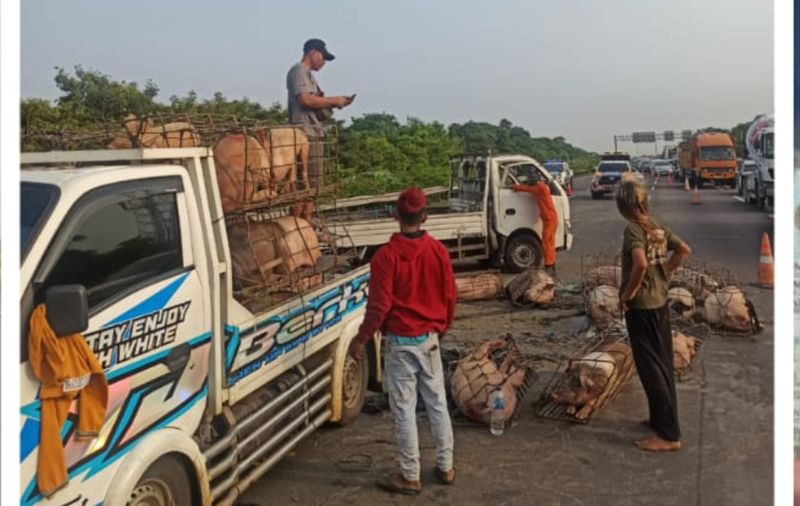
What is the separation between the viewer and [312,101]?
5.01 meters

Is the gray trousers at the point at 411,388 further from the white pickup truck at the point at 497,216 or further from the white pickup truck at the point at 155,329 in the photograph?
the white pickup truck at the point at 497,216

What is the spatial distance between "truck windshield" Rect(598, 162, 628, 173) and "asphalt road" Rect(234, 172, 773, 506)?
63.5 ft

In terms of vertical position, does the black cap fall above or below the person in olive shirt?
above

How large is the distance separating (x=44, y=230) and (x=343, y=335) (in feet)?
6.64

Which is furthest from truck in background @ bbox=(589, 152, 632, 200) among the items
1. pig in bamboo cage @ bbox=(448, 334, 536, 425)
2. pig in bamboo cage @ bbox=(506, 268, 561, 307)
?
pig in bamboo cage @ bbox=(448, 334, 536, 425)

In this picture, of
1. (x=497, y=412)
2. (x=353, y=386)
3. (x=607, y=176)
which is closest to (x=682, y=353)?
(x=497, y=412)

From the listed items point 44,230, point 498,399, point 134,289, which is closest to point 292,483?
point 498,399

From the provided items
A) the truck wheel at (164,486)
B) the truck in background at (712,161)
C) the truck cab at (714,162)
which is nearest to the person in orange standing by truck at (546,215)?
the truck wheel at (164,486)

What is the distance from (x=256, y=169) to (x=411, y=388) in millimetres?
1163

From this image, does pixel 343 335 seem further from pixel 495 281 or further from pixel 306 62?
pixel 495 281

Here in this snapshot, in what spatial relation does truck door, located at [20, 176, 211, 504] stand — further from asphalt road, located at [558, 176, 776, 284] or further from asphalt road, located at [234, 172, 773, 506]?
asphalt road, located at [558, 176, 776, 284]

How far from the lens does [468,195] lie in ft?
32.7

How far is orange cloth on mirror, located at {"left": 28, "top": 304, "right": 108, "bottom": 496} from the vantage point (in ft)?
7.42

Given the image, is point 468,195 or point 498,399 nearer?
point 498,399
